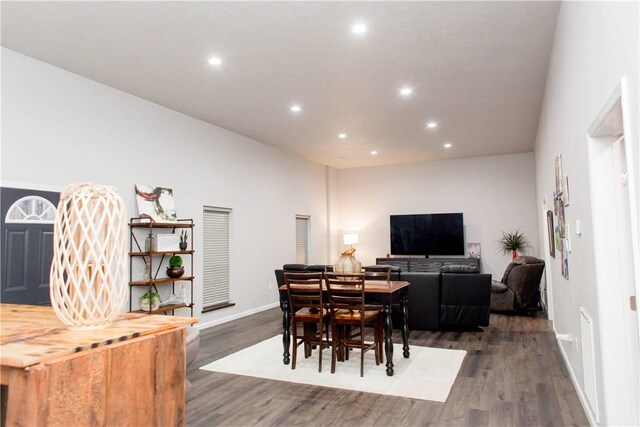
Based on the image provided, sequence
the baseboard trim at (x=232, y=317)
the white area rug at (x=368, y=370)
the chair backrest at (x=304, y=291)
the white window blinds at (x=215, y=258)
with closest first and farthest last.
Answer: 1. the white area rug at (x=368, y=370)
2. the chair backrest at (x=304, y=291)
3. the baseboard trim at (x=232, y=317)
4. the white window blinds at (x=215, y=258)

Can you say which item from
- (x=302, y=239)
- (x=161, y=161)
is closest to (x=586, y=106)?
(x=161, y=161)

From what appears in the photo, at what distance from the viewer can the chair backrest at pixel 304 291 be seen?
3.95m

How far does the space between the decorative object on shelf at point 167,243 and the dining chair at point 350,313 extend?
7.84 feet

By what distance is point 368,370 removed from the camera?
4016 millimetres

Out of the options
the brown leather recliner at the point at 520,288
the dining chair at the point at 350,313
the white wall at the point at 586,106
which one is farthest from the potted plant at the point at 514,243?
the dining chair at the point at 350,313

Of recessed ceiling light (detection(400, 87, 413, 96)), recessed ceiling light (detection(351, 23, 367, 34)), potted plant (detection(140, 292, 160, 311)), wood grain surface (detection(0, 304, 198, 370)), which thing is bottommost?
potted plant (detection(140, 292, 160, 311))

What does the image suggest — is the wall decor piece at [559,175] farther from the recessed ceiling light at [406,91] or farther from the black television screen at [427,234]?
the black television screen at [427,234]

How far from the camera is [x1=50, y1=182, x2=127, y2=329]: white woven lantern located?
1.19 meters

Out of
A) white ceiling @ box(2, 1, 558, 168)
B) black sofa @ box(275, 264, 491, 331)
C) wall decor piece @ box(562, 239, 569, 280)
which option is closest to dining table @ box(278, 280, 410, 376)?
black sofa @ box(275, 264, 491, 331)

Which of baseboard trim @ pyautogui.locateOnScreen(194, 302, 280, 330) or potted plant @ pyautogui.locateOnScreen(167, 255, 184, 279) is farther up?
potted plant @ pyautogui.locateOnScreen(167, 255, 184, 279)

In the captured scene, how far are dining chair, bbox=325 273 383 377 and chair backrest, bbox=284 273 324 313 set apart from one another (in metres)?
0.12

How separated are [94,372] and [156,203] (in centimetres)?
466

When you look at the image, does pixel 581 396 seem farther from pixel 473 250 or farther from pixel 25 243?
pixel 473 250

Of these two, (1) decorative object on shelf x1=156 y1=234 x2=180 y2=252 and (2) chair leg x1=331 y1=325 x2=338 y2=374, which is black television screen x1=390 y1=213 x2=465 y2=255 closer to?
(1) decorative object on shelf x1=156 y1=234 x2=180 y2=252
